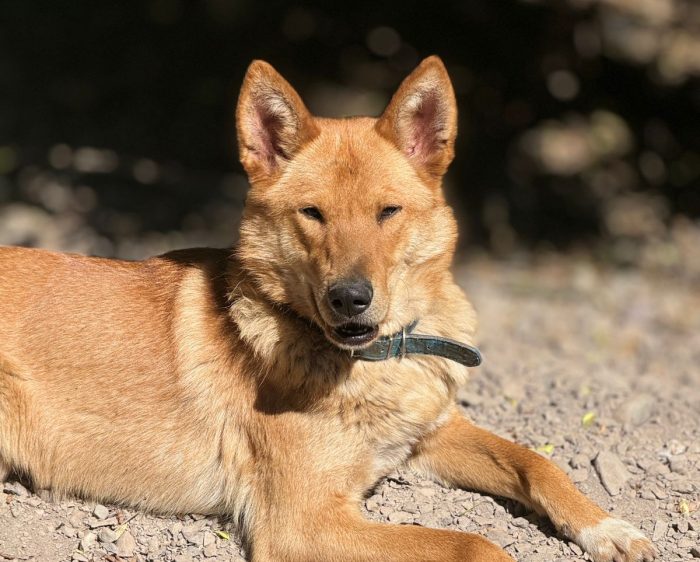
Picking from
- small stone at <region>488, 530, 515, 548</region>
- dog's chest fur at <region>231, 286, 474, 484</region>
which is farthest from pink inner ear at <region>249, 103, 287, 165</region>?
small stone at <region>488, 530, 515, 548</region>

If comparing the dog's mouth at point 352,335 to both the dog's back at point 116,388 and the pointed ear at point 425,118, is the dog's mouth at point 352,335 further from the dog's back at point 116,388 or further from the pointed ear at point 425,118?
the pointed ear at point 425,118

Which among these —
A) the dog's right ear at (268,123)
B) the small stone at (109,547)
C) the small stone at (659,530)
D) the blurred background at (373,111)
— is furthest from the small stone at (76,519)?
the blurred background at (373,111)

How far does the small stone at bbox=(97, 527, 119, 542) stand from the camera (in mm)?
4094

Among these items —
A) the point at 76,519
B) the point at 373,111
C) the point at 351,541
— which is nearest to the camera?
the point at 351,541

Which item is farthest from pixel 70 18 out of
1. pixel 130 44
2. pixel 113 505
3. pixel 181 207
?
pixel 113 505

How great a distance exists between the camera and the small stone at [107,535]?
4094 mm

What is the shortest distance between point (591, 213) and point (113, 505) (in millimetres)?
6772

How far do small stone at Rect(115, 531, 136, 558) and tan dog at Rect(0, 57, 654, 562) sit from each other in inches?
7.1

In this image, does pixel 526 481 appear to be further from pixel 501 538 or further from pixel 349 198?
pixel 349 198

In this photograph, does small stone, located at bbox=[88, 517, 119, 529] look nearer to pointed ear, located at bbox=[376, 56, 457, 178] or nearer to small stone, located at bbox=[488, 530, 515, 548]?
small stone, located at bbox=[488, 530, 515, 548]

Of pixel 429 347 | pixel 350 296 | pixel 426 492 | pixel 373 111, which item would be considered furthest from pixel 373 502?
pixel 373 111

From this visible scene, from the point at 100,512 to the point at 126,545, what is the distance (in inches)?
11.2

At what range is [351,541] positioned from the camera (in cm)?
366

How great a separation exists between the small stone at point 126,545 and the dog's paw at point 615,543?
2.08 metres
